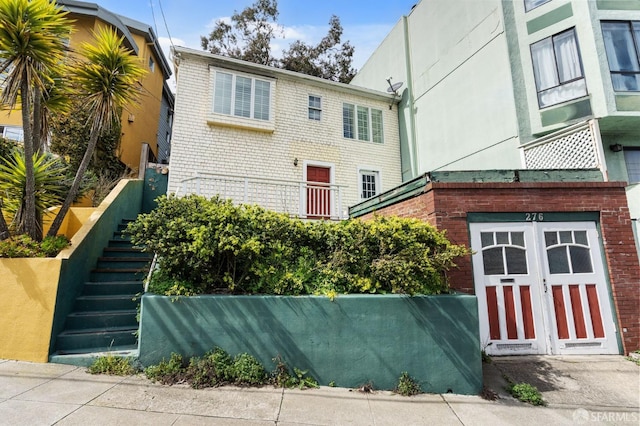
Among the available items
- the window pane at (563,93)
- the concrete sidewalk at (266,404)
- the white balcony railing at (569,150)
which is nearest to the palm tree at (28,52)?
the concrete sidewalk at (266,404)

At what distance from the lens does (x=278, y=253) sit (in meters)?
4.19

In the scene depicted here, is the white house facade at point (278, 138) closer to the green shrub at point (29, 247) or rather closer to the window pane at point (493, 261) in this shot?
the green shrub at point (29, 247)

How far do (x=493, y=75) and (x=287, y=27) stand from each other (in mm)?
14500

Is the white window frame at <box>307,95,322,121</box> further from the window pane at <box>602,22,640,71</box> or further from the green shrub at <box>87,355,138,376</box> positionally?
the green shrub at <box>87,355,138,376</box>

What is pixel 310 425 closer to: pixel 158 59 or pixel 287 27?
pixel 158 59

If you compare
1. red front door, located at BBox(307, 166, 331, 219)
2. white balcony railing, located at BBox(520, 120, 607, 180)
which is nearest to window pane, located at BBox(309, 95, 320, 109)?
red front door, located at BBox(307, 166, 331, 219)

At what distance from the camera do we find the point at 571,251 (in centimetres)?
519

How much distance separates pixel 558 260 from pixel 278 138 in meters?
8.45

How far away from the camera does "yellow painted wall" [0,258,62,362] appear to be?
12.6 ft

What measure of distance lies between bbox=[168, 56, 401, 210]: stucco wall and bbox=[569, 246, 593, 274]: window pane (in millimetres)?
6585

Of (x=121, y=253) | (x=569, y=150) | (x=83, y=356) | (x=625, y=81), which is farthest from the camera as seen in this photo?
(x=625, y=81)

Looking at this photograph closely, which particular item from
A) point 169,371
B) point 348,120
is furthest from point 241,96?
point 169,371

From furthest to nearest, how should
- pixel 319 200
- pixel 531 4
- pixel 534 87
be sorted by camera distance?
pixel 319 200
pixel 531 4
pixel 534 87

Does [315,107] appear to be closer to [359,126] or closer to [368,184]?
[359,126]
